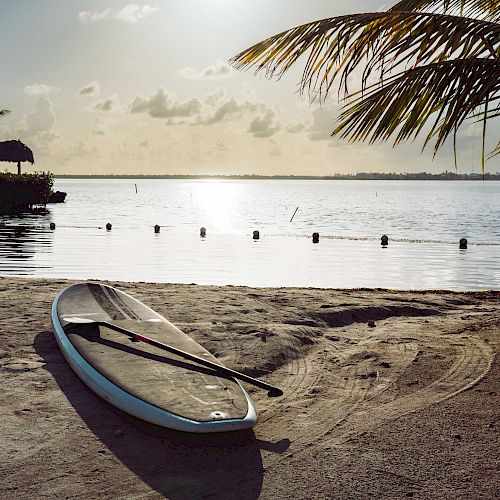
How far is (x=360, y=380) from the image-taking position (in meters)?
4.82

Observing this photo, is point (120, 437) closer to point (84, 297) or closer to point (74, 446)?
point (74, 446)

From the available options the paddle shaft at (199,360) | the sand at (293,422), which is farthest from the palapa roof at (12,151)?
the paddle shaft at (199,360)

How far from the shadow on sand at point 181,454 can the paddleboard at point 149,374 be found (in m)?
0.12

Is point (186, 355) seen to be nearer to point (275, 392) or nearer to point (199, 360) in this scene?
point (199, 360)

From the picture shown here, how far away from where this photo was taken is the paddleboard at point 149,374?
11.8 feet

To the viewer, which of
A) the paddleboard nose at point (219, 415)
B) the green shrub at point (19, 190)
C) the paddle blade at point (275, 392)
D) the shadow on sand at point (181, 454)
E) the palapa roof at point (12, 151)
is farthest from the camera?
the palapa roof at point (12, 151)

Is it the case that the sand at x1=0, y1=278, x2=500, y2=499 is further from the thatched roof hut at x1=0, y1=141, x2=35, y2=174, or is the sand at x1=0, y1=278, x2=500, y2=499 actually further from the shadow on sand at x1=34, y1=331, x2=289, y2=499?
the thatched roof hut at x1=0, y1=141, x2=35, y2=174

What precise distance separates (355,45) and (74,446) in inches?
156

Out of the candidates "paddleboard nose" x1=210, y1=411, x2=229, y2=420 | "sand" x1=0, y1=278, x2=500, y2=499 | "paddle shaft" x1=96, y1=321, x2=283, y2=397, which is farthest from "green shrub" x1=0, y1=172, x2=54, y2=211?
"paddleboard nose" x1=210, y1=411, x2=229, y2=420

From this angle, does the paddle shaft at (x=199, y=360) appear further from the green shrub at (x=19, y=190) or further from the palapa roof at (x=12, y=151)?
the palapa roof at (x=12, y=151)

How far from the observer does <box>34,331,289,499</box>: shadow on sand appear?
10.2 ft

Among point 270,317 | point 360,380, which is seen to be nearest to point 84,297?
point 270,317

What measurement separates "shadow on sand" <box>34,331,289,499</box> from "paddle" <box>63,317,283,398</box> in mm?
595

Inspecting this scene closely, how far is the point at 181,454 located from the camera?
3.47m
